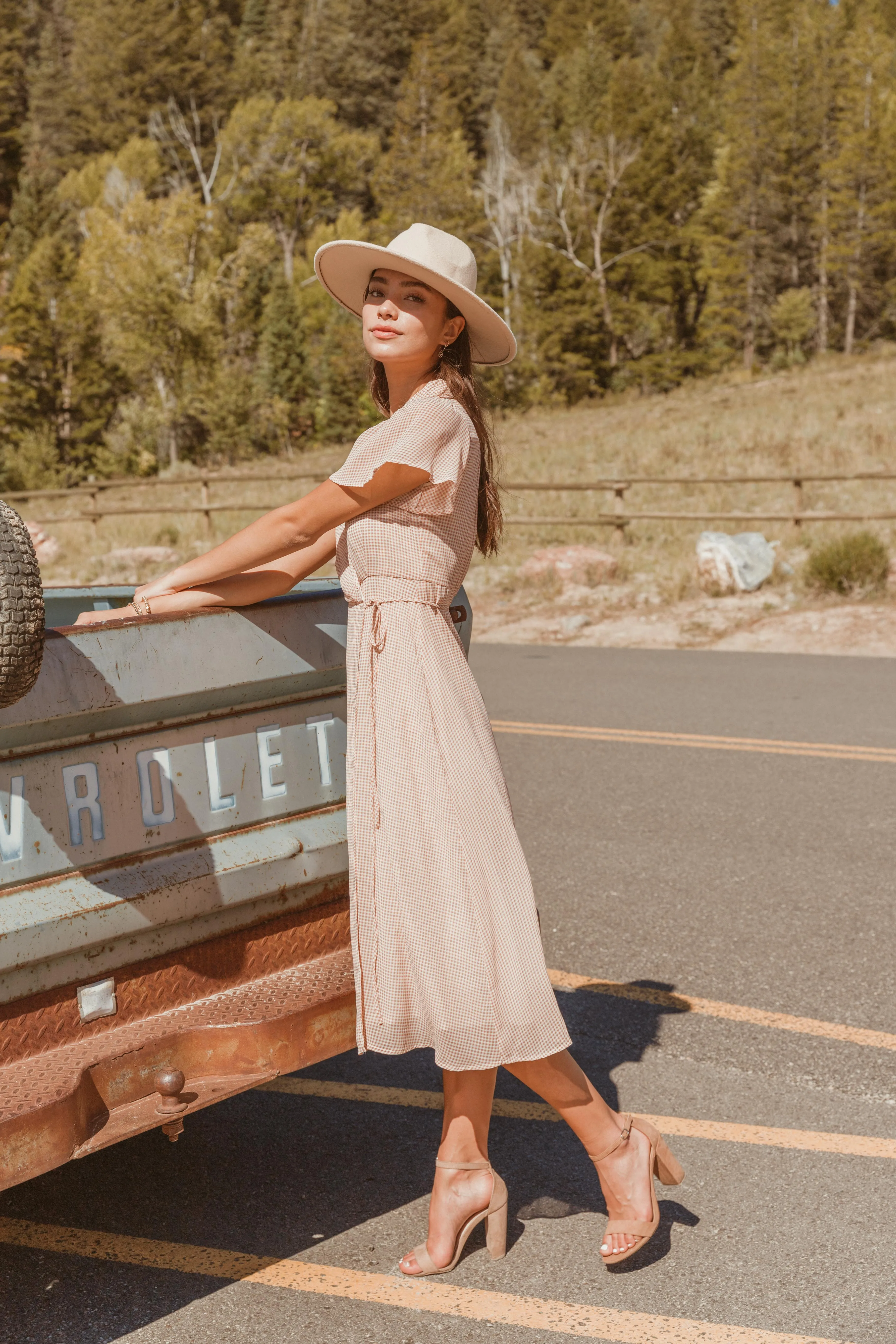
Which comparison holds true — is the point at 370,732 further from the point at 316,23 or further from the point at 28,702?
the point at 316,23

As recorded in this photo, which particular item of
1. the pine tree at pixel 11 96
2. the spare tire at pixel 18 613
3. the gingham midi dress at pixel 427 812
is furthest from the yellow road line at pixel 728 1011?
the pine tree at pixel 11 96

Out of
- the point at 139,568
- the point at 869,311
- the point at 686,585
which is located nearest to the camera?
the point at 686,585

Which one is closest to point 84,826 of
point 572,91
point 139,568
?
point 139,568

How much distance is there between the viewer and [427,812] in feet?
8.19

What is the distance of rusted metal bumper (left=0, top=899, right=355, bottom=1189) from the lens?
2.20 metres

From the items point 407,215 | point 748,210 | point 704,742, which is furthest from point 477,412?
point 748,210

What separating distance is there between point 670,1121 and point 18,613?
2.14 m

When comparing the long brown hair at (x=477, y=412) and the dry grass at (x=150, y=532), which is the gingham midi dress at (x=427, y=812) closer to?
the long brown hair at (x=477, y=412)

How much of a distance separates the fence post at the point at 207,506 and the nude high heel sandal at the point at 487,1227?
2009 cm

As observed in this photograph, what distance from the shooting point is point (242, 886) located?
2658mm

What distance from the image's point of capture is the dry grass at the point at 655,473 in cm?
1711

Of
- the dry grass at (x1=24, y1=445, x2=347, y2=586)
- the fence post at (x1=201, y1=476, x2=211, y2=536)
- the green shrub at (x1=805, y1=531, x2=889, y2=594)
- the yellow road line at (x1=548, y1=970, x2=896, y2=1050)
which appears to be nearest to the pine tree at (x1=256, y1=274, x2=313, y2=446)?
the dry grass at (x1=24, y1=445, x2=347, y2=586)

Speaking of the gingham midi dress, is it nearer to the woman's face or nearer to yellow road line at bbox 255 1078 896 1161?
the woman's face

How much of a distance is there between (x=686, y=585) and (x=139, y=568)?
370 inches
